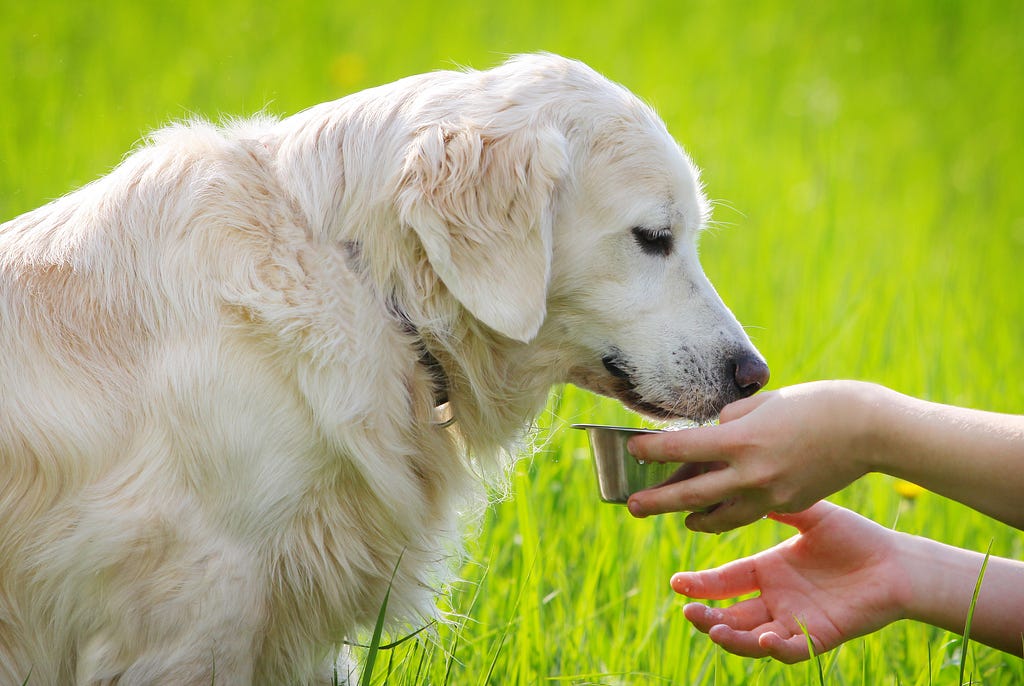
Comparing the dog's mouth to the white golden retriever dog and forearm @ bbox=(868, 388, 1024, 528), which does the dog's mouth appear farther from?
forearm @ bbox=(868, 388, 1024, 528)

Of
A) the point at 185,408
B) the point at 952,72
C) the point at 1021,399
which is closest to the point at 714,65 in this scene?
the point at 952,72

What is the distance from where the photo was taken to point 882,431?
2.21 metres

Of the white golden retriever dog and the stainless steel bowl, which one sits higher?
the white golden retriever dog

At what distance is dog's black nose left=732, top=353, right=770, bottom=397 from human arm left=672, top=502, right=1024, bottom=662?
35 centimetres

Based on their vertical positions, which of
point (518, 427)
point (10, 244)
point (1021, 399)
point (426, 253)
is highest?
point (10, 244)

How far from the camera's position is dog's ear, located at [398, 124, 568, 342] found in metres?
2.36

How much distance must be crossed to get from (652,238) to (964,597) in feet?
3.72

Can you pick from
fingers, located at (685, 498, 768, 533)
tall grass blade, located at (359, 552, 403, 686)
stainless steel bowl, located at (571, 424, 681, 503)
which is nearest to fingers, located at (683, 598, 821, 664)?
fingers, located at (685, 498, 768, 533)

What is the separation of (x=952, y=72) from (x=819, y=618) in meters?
8.88

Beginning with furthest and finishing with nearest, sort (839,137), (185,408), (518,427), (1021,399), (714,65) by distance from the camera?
(714,65) < (839,137) < (1021,399) < (518,427) < (185,408)

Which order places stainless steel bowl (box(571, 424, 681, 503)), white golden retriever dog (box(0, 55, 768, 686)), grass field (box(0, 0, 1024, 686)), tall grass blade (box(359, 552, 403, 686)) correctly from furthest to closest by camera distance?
1. grass field (box(0, 0, 1024, 686))
2. stainless steel bowl (box(571, 424, 681, 503))
3. tall grass blade (box(359, 552, 403, 686))
4. white golden retriever dog (box(0, 55, 768, 686))

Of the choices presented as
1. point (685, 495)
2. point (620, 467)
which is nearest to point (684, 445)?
point (685, 495)

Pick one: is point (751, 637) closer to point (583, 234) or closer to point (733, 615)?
point (733, 615)

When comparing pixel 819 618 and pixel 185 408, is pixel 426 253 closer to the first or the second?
pixel 185 408
